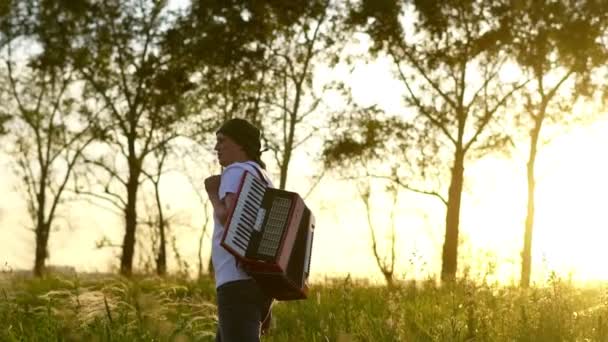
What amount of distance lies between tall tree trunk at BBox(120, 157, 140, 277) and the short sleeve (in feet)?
81.4

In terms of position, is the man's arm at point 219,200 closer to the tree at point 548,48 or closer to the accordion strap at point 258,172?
the accordion strap at point 258,172

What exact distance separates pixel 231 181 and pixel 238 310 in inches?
38.9

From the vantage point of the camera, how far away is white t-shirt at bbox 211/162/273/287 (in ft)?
20.9

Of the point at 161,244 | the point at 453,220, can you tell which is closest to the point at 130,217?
the point at 161,244

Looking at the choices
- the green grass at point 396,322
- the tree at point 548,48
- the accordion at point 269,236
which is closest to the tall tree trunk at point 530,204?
the tree at point 548,48

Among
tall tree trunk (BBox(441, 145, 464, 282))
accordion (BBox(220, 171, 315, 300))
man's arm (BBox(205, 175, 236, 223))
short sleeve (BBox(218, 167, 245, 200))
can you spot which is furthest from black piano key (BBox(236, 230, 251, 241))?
tall tree trunk (BBox(441, 145, 464, 282))

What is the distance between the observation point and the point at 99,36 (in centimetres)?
3203

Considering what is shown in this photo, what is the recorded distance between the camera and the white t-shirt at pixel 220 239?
638cm

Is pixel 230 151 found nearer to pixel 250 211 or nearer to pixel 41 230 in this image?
pixel 250 211

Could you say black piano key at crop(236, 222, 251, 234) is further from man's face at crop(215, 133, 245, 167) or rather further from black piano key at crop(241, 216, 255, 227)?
man's face at crop(215, 133, 245, 167)

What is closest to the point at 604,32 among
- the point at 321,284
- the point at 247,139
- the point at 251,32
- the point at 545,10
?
the point at 545,10

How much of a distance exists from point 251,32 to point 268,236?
24.9 m

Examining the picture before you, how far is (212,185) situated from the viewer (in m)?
6.48

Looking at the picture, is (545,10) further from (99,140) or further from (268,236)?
(268,236)
